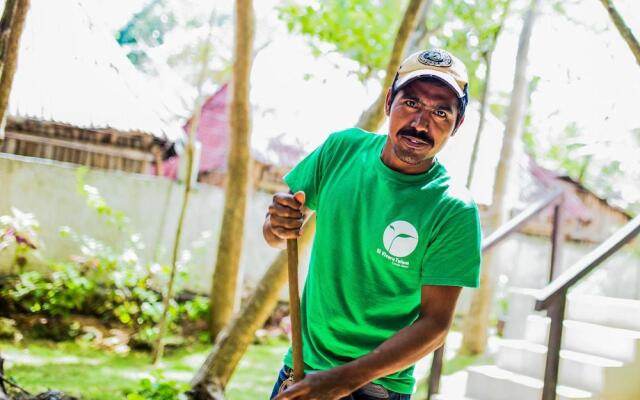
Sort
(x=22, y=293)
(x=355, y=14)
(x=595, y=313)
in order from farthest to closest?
(x=355, y=14) → (x=22, y=293) → (x=595, y=313)

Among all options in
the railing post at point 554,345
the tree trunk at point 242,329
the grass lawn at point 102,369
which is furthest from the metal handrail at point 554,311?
the grass lawn at point 102,369

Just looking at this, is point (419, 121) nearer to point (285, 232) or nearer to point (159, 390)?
point (285, 232)

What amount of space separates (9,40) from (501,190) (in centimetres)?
645

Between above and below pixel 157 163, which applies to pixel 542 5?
above

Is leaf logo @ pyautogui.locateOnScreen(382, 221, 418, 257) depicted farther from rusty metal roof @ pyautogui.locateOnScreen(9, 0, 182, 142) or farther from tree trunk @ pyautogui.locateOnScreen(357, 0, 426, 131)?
rusty metal roof @ pyautogui.locateOnScreen(9, 0, 182, 142)

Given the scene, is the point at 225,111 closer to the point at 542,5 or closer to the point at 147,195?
the point at 147,195

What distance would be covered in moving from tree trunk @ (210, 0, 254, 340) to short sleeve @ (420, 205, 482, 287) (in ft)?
15.5

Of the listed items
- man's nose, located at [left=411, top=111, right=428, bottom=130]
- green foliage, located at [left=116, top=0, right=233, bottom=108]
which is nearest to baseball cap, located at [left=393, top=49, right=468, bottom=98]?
man's nose, located at [left=411, top=111, right=428, bottom=130]

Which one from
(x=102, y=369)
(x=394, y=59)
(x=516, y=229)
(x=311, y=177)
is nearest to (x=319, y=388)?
(x=311, y=177)

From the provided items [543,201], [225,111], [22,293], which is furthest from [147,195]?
[225,111]

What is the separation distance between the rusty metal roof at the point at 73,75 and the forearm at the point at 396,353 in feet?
23.9

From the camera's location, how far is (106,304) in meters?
7.75

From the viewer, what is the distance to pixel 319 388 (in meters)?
1.71

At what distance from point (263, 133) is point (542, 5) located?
531 centimetres
